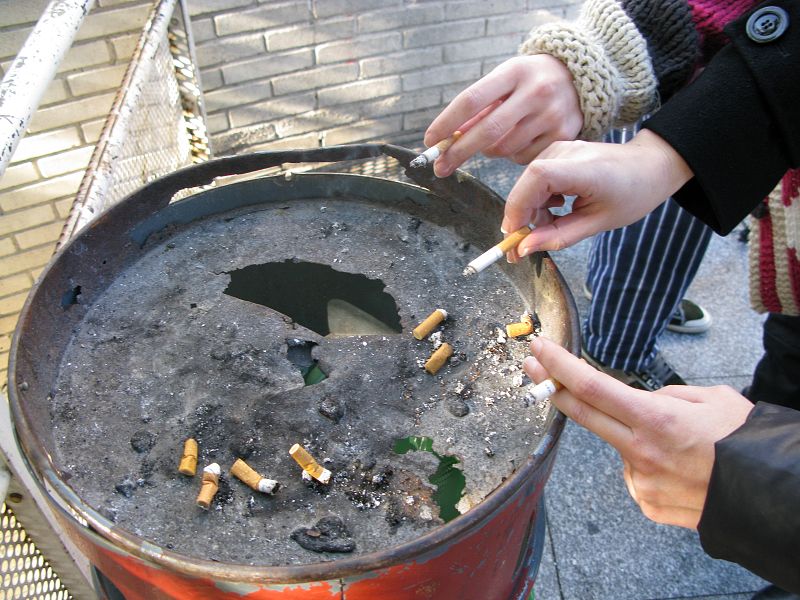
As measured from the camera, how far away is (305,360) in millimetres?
1049

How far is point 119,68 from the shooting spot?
2.28 metres

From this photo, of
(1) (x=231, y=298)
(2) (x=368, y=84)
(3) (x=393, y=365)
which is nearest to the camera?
(3) (x=393, y=365)

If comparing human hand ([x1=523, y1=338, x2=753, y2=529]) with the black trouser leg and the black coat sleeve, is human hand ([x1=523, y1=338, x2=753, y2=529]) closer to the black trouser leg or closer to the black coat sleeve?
the black coat sleeve

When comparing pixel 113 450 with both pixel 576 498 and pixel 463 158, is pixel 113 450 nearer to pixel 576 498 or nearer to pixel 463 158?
pixel 463 158

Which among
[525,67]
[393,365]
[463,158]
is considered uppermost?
[525,67]

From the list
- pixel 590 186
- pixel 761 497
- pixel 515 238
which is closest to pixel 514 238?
pixel 515 238

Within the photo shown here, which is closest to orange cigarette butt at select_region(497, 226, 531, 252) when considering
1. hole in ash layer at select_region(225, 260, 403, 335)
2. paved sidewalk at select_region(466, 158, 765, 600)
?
hole in ash layer at select_region(225, 260, 403, 335)

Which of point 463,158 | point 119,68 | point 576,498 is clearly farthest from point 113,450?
point 119,68

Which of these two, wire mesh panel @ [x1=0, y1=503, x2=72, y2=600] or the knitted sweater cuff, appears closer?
wire mesh panel @ [x1=0, y1=503, x2=72, y2=600]

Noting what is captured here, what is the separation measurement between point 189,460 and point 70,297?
39cm

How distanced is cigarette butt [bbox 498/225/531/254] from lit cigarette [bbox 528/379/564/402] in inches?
8.8

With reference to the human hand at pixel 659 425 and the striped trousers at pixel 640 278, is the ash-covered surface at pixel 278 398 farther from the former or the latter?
the striped trousers at pixel 640 278

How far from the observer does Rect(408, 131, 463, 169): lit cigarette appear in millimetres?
1080

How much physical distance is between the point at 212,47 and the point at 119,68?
0.37 metres
